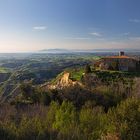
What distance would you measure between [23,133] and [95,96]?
1228 inches

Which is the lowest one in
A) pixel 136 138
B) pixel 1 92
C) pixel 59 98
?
pixel 1 92

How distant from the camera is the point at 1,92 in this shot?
10656cm

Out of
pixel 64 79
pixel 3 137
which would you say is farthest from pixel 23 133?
pixel 64 79

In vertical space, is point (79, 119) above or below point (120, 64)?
below

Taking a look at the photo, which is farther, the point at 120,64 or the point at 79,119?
the point at 120,64

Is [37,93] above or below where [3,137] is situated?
below

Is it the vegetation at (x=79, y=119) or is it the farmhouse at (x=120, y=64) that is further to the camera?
the farmhouse at (x=120, y=64)

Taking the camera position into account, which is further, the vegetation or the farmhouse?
the farmhouse

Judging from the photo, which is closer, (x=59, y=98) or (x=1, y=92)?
(x=59, y=98)

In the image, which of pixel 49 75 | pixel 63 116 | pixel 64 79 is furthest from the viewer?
pixel 49 75

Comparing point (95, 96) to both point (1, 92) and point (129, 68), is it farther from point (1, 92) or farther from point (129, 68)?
point (1, 92)

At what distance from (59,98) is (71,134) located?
103ft

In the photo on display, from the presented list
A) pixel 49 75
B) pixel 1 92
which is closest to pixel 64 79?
pixel 1 92

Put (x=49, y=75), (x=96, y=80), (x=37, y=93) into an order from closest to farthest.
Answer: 1. (x=37, y=93)
2. (x=96, y=80)
3. (x=49, y=75)
